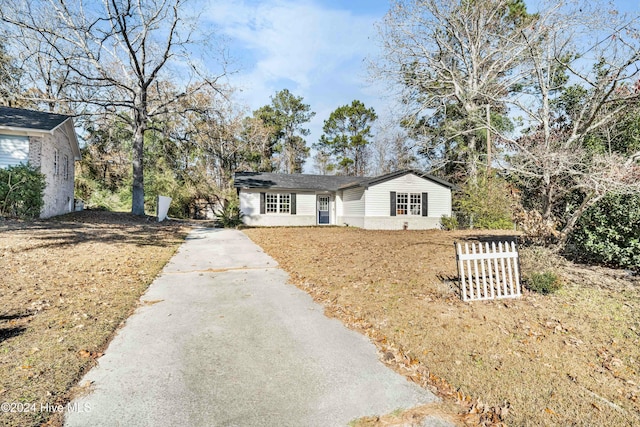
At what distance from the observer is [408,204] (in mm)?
19344

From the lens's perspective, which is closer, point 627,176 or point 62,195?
point 627,176

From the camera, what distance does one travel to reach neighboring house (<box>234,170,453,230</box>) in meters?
18.8

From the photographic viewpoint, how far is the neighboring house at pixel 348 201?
1877cm

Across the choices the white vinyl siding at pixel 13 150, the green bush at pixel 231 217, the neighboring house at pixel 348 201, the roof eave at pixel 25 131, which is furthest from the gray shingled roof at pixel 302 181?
the white vinyl siding at pixel 13 150

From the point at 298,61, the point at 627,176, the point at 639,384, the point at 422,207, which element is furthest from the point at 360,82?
the point at 639,384

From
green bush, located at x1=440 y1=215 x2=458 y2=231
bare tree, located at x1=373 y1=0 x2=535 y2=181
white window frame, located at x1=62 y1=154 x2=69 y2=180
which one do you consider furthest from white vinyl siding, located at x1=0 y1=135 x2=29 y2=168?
green bush, located at x1=440 y1=215 x2=458 y2=231

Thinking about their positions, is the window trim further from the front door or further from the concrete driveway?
the concrete driveway

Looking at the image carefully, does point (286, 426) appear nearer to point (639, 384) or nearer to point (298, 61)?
point (639, 384)

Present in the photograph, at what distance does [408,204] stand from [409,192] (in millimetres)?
718

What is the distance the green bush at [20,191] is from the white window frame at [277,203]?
11011 mm

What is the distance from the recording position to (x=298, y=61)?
55.7ft

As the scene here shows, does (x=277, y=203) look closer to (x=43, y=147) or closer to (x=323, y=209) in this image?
(x=323, y=209)

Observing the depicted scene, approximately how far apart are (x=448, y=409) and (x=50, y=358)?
3567mm

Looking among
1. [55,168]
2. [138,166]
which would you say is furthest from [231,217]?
[55,168]
